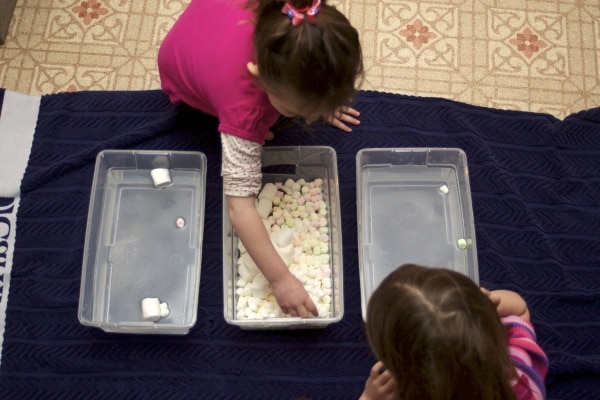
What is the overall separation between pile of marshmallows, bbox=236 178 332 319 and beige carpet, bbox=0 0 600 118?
29 centimetres

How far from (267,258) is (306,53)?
363 mm

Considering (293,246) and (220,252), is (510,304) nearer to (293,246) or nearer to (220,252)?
(293,246)

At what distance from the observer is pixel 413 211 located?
1.17 meters

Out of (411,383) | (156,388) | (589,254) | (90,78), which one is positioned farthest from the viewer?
(90,78)

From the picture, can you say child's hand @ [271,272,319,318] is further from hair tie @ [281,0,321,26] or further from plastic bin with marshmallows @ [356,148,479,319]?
hair tie @ [281,0,321,26]

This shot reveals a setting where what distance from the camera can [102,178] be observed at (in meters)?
1.14

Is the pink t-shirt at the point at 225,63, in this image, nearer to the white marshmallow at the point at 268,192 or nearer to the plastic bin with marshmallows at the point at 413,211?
A: the white marshmallow at the point at 268,192

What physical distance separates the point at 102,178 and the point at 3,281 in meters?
0.25

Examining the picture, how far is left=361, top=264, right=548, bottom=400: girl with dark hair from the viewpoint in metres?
0.69

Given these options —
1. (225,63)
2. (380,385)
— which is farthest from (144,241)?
(380,385)

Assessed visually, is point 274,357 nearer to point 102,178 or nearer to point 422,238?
point 422,238

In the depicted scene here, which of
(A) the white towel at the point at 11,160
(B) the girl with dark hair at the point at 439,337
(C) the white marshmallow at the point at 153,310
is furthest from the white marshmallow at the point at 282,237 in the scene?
(A) the white towel at the point at 11,160

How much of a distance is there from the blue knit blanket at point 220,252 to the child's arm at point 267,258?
95mm

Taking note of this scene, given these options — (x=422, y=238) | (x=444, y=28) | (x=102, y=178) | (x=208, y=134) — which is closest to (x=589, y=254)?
(x=422, y=238)
